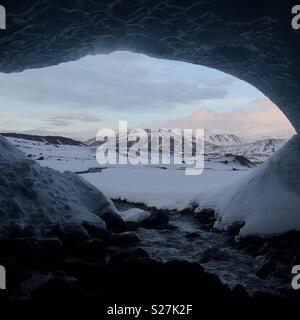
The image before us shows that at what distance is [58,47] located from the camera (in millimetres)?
6496

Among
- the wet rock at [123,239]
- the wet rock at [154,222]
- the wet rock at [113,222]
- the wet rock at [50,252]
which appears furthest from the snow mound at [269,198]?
the wet rock at [50,252]

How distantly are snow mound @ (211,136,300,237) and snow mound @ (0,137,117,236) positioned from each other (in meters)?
2.98

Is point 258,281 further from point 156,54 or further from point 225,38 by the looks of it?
point 156,54

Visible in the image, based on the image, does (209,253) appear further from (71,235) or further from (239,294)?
(71,235)

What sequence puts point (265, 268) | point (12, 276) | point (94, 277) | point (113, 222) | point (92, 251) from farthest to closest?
1. point (113, 222)
2. point (92, 251)
3. point (265, 268)
4. point (94, 277)
5. point (12, 276)

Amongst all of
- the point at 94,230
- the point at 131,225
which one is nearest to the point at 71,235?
the point at 94,230

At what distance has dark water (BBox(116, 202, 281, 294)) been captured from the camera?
17.8ft

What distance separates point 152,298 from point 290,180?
17.0 ft

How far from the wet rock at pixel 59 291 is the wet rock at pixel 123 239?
283 centimetres

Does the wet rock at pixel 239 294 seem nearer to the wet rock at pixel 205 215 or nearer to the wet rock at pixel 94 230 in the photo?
the wet rock at pixel 94 230

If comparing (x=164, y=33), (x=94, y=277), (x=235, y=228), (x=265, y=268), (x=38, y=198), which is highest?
(x=164, y=33)

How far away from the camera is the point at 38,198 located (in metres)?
7.32

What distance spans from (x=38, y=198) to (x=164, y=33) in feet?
13.3
